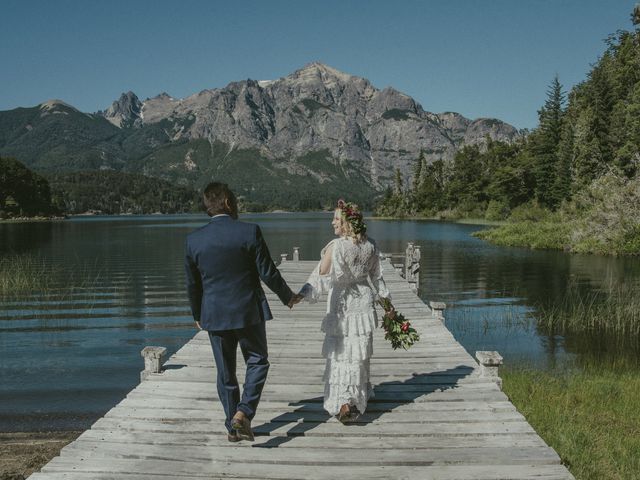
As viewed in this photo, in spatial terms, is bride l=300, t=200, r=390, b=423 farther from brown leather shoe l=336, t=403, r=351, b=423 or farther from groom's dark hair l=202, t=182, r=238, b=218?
groom's dark hair l=202, t=182, r=238, b=218

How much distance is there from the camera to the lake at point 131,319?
1148cm

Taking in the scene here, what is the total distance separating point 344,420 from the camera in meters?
5.91

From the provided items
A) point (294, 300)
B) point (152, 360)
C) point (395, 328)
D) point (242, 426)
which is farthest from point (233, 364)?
point (152, 360)

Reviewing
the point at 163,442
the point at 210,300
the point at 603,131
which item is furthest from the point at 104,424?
the point at 603,131

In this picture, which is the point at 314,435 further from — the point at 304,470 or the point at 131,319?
the point at 131,319

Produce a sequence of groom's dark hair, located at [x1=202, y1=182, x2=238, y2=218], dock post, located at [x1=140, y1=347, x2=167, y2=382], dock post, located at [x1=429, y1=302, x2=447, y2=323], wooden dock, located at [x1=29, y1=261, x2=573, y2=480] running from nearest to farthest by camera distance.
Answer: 1. wooden dock, located at [x1=29, y1=261, x2=573, y2=480]
2. groom's dark hair, located at [x1=202, y1=182, x2=238, y2=218]
3. dock post, located at [x1=140, y1=347, x2=167, y2=382]
4. dock post, located at [x1=429, y1=302, x2=447, y2=323]

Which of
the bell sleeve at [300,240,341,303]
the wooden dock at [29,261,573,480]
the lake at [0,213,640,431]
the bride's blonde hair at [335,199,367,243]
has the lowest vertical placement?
the lake at [0,213,640,431]

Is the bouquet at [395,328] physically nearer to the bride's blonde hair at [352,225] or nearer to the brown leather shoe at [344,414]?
the bride's blonde hair at [352,225]

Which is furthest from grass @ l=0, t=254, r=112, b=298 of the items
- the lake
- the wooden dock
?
the wooden dock

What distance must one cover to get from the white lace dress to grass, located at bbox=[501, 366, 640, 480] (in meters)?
2.92

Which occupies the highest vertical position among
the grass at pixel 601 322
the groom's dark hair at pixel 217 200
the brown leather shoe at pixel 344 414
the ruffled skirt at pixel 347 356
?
the groom's dark hair at pixel 217 200

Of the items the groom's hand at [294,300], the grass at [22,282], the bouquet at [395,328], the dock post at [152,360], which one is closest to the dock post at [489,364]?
the bouquet at [395,328]

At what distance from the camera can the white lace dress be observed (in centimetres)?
607

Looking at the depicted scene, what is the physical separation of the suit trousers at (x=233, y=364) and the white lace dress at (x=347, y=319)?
882 millimetres
